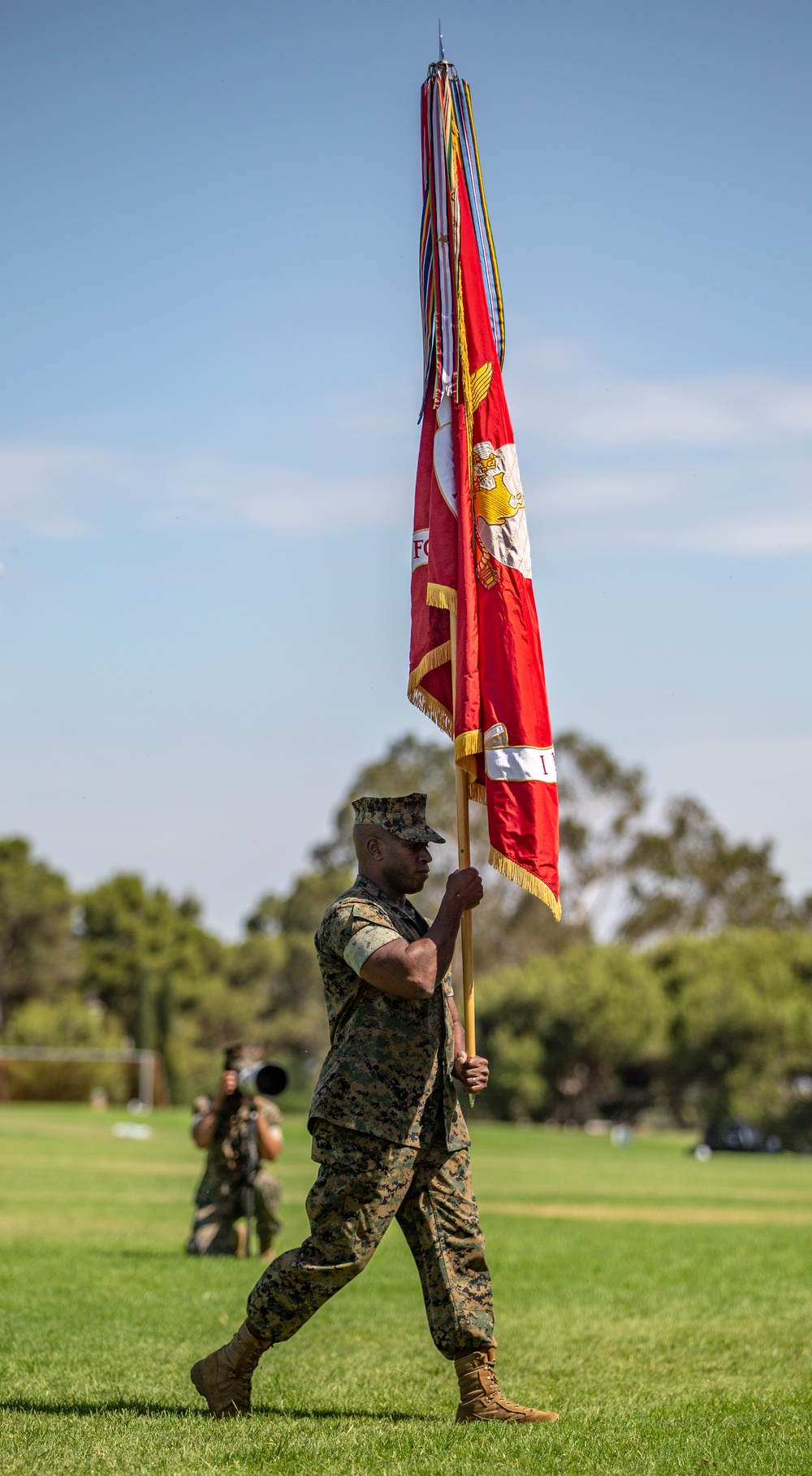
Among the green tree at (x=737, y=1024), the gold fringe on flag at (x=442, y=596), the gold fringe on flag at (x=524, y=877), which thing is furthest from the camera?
the green tree at (x=737, y=1024)

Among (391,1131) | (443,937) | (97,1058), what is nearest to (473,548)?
(443,937)

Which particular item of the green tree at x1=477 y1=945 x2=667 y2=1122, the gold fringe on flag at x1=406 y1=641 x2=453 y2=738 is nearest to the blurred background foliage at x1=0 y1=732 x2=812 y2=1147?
the green tree at x1=477 y1=945 x2=667 y2=1122

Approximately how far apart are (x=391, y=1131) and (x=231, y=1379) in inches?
48.0

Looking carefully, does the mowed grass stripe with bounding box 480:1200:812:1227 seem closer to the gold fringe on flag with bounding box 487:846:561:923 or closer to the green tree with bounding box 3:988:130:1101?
the gold fringe on flag with bounding box 487:846:561:923

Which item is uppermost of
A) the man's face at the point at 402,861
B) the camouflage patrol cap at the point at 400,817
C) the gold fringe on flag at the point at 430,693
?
the gold fringe on flag at the point at 430,693

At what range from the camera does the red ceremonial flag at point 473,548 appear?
7.00 metres

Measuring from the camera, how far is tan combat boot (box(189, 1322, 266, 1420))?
6188 millimetres

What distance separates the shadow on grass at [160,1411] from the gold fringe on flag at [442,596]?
11.0ft

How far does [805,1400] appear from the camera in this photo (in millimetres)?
6742

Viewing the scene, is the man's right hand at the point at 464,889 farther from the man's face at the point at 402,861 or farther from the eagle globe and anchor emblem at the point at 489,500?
the eagle globe and anchor emblem at the point at 489,500

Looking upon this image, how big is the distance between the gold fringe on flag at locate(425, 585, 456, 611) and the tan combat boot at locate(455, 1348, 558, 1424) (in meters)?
3.11

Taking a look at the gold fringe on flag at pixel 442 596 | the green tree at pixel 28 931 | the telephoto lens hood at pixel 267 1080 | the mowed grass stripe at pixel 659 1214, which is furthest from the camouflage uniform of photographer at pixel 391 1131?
the green tree at pixel 28 931

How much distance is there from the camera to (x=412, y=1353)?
26.9ft

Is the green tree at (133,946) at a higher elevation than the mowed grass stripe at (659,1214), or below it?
higher
